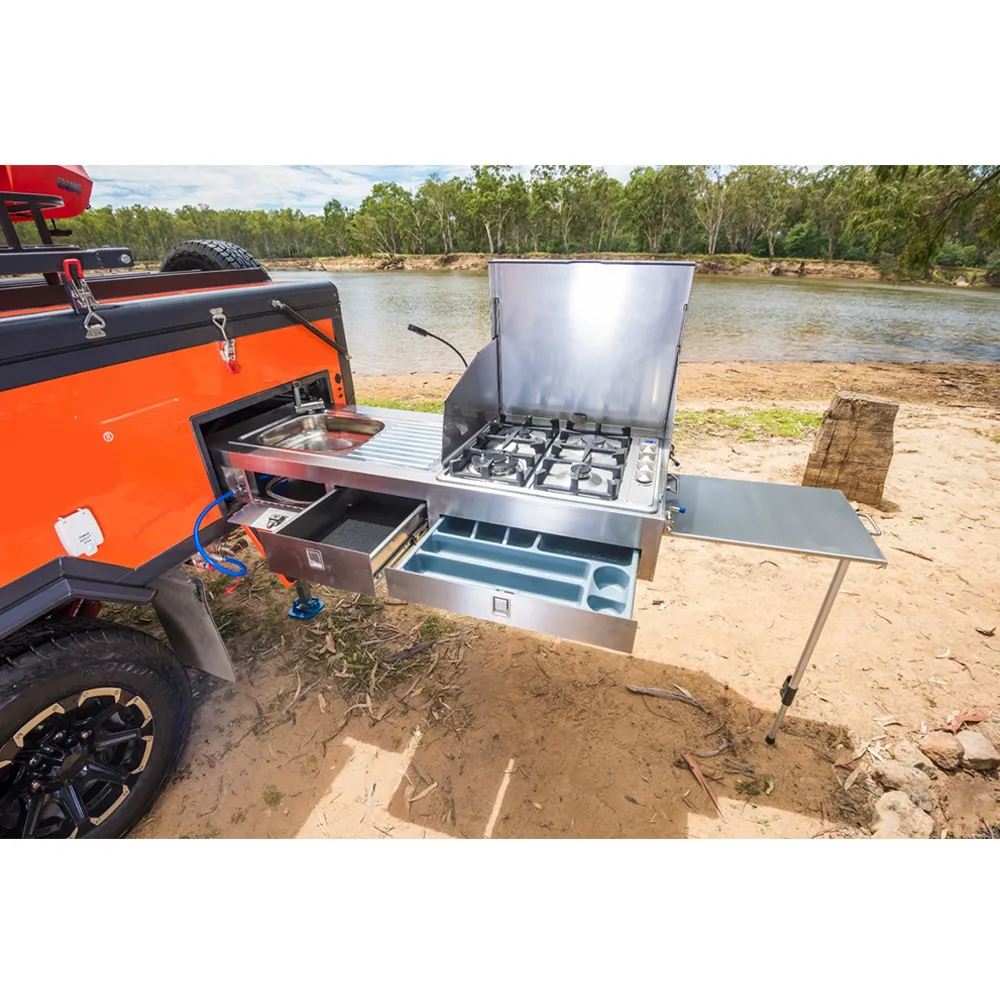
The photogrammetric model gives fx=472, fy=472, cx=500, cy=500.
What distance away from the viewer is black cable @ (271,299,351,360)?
2.37 metres

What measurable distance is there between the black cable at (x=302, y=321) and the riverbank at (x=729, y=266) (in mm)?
27018

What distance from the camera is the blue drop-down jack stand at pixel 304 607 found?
320 cm

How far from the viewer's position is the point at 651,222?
49.5 metres

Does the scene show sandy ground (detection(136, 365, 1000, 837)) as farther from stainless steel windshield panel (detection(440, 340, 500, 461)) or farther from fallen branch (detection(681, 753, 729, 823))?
stainless steel windshield panel (detection(440, 340, 500, 461))

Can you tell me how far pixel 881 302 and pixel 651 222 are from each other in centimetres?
3391

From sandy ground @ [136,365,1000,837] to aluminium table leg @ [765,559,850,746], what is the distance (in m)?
0.18

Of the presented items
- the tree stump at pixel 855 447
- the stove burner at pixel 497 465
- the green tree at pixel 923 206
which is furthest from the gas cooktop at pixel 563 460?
the green tree at pixel 923 206

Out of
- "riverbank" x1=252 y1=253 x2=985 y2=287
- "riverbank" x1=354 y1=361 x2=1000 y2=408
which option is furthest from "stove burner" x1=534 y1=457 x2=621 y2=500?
"riverbank" x1=252 y1=253 x2=985 y2=287

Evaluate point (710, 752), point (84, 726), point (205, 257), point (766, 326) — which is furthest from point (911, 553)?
point (766, 326)

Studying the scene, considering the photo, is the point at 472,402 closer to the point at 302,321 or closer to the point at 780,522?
the point at 302,321

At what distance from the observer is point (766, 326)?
51.3ft

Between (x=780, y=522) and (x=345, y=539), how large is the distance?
1.91 metres

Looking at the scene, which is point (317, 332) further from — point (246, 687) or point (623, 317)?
point (246, 687)

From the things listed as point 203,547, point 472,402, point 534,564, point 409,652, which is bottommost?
point 409,652
